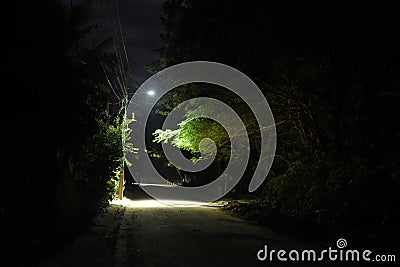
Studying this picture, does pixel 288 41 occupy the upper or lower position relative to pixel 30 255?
upper

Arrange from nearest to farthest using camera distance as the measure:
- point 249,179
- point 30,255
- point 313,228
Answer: point 30,255 → point 313,228 → point 249,179

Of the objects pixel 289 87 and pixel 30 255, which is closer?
pixel 30 255

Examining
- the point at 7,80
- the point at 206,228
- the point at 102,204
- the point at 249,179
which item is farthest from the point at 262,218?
the point at 249,179

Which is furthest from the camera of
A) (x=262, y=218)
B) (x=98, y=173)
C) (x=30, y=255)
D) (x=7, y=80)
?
(x=98, y=173)

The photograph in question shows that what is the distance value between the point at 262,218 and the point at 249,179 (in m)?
12.6

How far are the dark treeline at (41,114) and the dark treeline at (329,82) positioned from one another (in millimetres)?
3797

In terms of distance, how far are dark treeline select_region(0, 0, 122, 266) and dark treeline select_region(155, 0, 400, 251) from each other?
380 centimetres

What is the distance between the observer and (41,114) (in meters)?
6.84

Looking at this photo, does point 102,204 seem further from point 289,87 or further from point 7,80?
point 7,80

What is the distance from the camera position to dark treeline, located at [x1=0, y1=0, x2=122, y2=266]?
6305 millimetres

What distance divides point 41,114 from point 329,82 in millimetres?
9569

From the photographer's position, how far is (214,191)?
3344cm

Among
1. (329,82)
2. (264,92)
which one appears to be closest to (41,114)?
(329,82)

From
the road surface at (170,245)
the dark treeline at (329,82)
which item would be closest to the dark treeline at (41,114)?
the road surface at (170,245)
